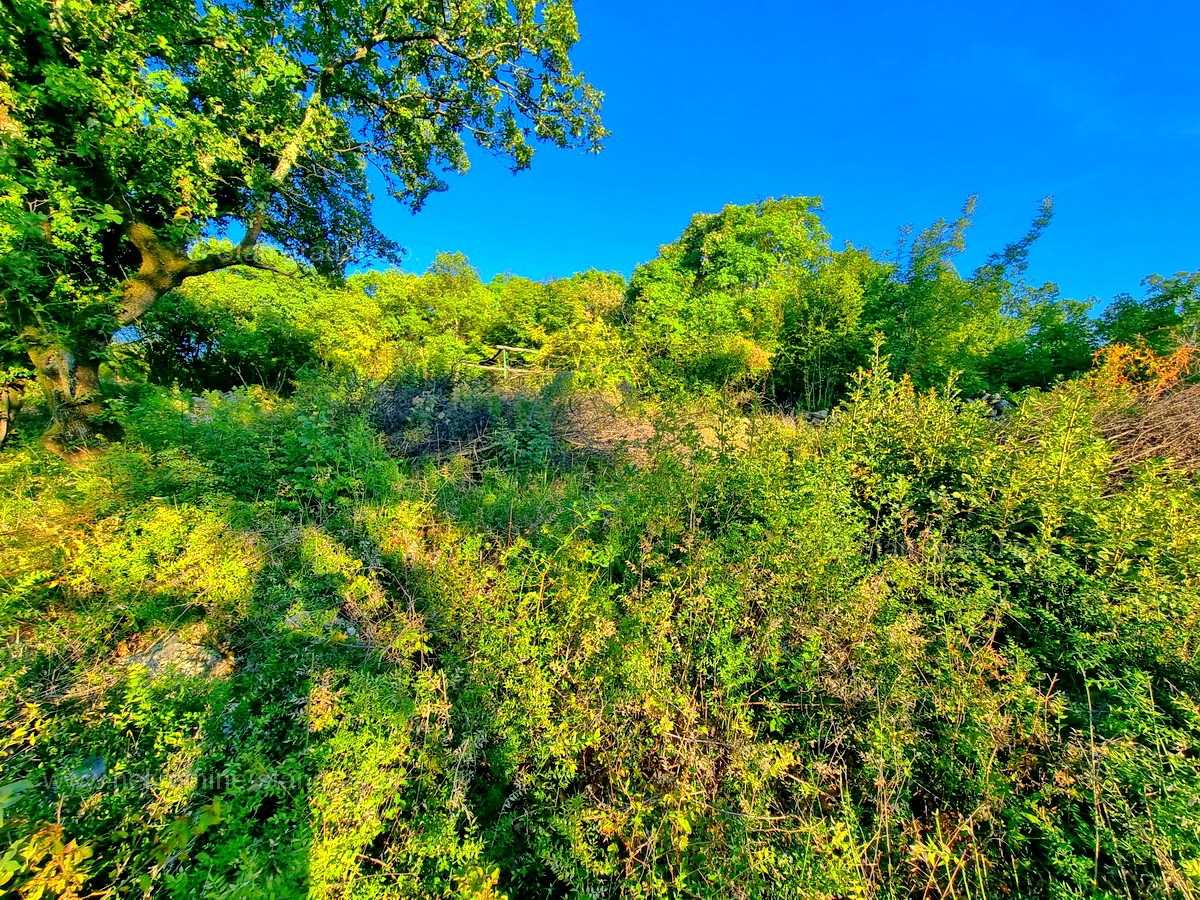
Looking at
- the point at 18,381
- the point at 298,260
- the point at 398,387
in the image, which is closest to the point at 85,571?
the point at 398,387

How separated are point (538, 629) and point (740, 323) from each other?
1126 centimetres

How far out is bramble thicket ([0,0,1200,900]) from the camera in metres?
1.60

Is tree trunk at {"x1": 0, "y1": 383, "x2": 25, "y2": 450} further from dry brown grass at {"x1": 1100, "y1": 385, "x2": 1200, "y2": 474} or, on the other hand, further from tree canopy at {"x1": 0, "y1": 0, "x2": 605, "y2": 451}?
dry brown grass at {"x1": 1100, "y1": 385, "x2": 1200, "y2": 474}

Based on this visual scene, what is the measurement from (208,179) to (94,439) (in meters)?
3.44

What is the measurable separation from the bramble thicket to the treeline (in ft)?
5.59

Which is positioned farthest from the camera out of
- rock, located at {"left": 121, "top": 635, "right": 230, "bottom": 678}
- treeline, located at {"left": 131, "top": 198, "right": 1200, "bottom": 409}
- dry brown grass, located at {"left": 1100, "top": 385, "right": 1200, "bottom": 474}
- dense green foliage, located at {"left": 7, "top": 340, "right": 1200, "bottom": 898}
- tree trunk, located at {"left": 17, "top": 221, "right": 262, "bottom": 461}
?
treeline, located at {"left": 131, "top": 198, "right": 1200, "bottom": 409}

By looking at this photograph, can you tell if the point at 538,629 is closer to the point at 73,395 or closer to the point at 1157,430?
the point at 1157,430

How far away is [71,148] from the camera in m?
4.46

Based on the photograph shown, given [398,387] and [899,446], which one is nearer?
[899,446]

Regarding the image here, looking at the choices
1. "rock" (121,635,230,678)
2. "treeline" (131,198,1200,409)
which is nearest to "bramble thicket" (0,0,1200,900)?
"rock" (121,635,230,678)

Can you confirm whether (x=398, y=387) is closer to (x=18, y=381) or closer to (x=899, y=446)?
(x=18, y=381)

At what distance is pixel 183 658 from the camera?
228 cm

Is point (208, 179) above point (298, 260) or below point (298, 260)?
below

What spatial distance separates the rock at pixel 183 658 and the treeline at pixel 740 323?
4644mm
